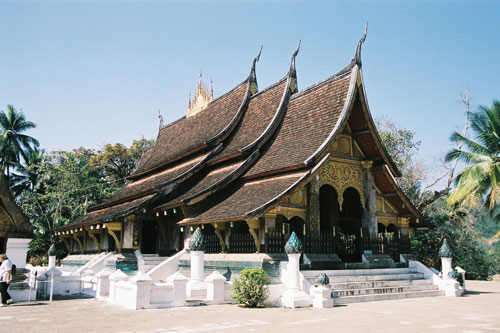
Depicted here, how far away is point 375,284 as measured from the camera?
457 inches

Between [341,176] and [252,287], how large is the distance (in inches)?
196

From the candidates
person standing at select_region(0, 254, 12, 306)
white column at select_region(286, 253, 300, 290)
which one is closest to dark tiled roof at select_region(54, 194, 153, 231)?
person standing at select_region(0, 254, 12, 306)

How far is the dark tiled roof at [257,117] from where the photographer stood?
612 inches

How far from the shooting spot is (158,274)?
1292 cm

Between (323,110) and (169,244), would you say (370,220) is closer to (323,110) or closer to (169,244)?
(323,110)

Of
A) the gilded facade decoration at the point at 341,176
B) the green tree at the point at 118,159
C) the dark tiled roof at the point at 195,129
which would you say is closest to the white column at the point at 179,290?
the gilded facade decoration at the point at 341,176

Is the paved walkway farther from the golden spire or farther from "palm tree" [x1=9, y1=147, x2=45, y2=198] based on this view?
"palm tree" [x1=9, y1=147, x2=45, y2=198]

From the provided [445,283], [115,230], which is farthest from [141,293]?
[445,283]

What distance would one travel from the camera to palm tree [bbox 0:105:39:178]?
3725 cm

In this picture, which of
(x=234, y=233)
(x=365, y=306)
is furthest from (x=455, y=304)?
(x=234, y=233)

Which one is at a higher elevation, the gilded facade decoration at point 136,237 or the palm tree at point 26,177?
the palm tree at point 26,177

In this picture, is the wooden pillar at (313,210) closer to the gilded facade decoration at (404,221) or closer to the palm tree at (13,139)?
the gilded facade decoration at (404,221)

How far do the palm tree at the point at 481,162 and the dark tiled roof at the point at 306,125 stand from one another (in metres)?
8.04

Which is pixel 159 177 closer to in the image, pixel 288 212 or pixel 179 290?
pixel 288 212
